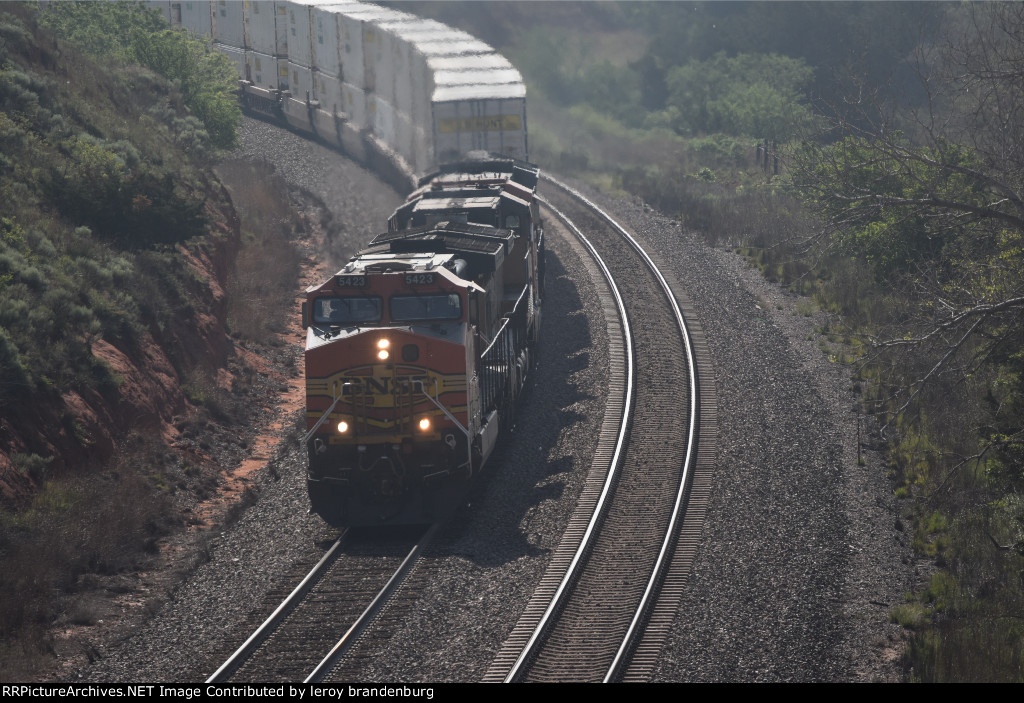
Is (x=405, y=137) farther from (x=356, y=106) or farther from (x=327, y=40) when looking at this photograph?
(x=327, y=40)

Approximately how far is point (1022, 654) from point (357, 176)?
3632cm

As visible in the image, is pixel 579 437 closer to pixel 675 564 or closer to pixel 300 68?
pixel 675 564

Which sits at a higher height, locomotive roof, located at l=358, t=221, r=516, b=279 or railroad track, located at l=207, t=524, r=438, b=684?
locomotive roof, located at l=358, t=221, r=516, b=279

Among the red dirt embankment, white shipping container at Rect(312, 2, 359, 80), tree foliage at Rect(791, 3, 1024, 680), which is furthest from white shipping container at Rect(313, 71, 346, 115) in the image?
tree foliage at Rect(791, 3, 1024, 680)

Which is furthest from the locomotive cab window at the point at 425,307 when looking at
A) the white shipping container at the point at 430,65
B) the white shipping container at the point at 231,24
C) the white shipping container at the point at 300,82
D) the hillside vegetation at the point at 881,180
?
the white shipping container at the point at 231,24

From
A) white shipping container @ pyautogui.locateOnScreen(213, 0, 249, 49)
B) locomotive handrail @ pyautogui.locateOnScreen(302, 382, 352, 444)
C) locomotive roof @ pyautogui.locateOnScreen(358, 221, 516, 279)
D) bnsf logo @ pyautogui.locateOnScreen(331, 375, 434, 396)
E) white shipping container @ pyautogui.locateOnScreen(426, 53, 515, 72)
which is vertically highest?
white shipping container @ pyautogui.locateOnScreen(213, 0, 249, 49)

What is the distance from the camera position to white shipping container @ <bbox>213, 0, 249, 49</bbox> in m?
54.1

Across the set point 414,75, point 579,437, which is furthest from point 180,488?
point 414,75

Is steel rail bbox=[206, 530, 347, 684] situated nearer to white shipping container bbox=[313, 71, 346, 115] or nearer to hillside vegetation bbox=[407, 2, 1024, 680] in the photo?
hillside vegetation bbox=[407, 2, 1024, 680]

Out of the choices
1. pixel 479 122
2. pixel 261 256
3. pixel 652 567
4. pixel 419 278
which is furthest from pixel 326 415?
pixel 479 122

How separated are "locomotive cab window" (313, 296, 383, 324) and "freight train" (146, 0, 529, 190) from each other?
68.3ft

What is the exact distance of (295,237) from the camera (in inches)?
1417

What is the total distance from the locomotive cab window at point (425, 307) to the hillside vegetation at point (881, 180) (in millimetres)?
5482

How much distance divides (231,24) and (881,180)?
147ft
